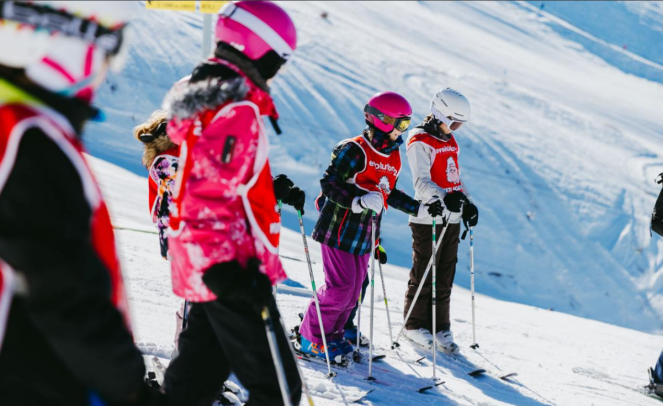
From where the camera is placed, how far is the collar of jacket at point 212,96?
101 inches

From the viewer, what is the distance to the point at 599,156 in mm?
17625

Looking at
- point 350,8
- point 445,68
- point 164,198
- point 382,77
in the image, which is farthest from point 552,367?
point 350,8

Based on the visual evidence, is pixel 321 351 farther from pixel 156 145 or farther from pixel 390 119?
pixel 156 145

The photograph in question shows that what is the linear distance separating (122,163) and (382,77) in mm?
8729

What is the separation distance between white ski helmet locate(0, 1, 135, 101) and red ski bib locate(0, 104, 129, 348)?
3.8 inches

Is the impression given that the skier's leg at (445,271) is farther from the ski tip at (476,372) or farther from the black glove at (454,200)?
the ski tip at (476,372)

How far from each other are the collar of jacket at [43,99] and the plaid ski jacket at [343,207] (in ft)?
10.5

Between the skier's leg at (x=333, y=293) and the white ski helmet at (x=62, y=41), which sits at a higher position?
the white ski helmet at (x=62, y=41)

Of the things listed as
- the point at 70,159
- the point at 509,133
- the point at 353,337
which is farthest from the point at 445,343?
the point at 509,133

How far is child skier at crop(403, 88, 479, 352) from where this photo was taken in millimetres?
5656

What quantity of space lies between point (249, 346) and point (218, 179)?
64cm

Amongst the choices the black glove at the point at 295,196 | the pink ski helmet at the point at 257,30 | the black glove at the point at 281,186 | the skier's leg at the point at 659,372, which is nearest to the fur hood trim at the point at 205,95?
the pink ski helmet at the point at 257,30

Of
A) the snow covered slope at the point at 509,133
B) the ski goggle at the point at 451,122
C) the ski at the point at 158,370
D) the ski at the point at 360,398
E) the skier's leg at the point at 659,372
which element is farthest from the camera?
the snow covered slope at the point at 509,133

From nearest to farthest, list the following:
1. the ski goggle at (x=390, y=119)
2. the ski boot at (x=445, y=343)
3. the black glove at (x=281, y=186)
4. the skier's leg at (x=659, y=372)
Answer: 1. the black glove at (x=281, y=186)
2. the ski goggle at (x=390, y=119)
3. the skier's leg at (x=659, y=372)
4. the ski boot at (x=445, y=343)
